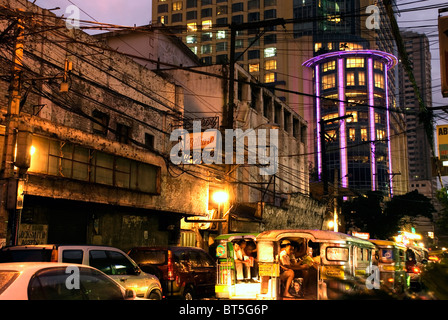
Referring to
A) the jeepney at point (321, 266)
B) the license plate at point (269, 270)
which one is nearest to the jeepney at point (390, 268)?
the jeepney at point (321, 266)

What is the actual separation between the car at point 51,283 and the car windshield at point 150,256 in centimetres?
632

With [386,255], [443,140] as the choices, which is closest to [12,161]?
[443,140]

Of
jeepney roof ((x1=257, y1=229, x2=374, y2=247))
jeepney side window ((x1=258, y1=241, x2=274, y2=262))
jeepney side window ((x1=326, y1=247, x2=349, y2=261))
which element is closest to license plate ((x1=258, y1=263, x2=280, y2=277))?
jeepney side window ((x1=258, y1=241, x2=274, y2=262))

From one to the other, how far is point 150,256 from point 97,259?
334 centimetres

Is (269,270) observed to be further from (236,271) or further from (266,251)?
(236,271)

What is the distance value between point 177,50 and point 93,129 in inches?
633

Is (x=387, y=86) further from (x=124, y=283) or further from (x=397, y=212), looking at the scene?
(x=124, y=283)

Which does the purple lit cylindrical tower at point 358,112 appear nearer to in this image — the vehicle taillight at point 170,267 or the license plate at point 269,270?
the vehicle taillight at point 170,267

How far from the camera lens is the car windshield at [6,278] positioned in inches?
237

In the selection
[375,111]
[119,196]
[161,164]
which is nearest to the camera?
[119,196]

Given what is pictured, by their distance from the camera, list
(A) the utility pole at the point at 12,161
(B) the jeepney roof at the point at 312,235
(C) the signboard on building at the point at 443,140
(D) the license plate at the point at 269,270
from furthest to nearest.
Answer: (C) the signboard on building at the point at 443,140 → (A) the utility pole at the point at 12,161 → (D) the license plate at the point at 269,270 → (B) the jeepney roof at the point at 312,235

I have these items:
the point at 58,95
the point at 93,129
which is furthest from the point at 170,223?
the point at 58,95

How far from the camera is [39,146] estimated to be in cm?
1642

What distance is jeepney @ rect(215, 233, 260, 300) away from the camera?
11.8 metres
